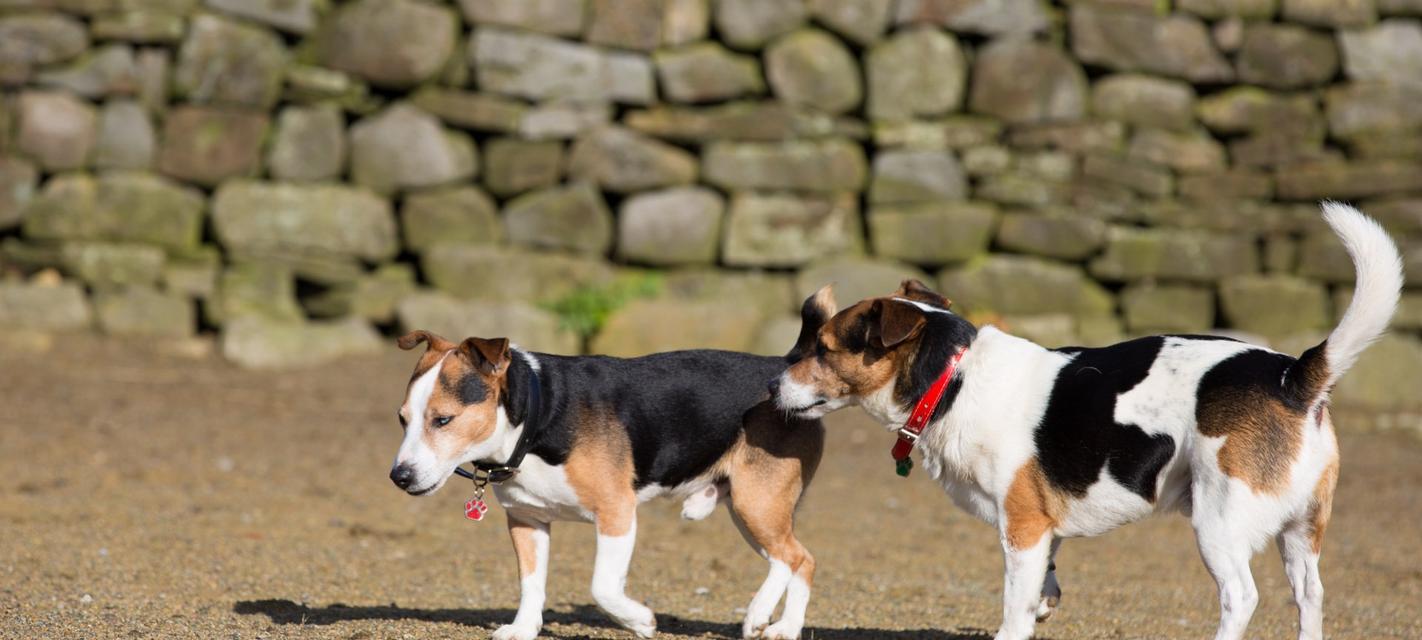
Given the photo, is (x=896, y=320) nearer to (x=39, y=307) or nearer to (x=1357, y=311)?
(x=1357, y=311)

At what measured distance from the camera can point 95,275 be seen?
573 inches

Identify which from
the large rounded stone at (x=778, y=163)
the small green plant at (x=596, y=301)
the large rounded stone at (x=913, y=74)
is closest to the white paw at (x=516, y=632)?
the small green plant at (x=596, y=301)

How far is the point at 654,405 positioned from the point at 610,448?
0.97 ft

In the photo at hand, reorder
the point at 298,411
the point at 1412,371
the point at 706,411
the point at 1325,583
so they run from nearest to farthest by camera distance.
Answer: the point at 706,411 < the point at 1325,583 < the point at 298,411 < the point at 1412,371

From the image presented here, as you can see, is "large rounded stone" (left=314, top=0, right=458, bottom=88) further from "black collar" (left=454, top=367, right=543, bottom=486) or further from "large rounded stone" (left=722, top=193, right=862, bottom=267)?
"black collar" (left=454, top=367, right=543, bottom=486)

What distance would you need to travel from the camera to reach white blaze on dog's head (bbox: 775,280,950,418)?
559cm

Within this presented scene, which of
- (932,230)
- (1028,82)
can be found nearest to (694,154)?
(932,230)

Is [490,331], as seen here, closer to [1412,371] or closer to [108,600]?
[108,600]

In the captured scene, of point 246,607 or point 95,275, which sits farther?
point 95,275

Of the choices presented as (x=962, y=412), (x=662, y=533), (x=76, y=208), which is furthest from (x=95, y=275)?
(x=962, y=412)

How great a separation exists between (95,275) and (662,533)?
8.29 meters

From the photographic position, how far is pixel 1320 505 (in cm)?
508

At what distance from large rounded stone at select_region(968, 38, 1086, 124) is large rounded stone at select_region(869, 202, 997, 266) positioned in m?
1.10

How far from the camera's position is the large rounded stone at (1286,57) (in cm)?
1481
